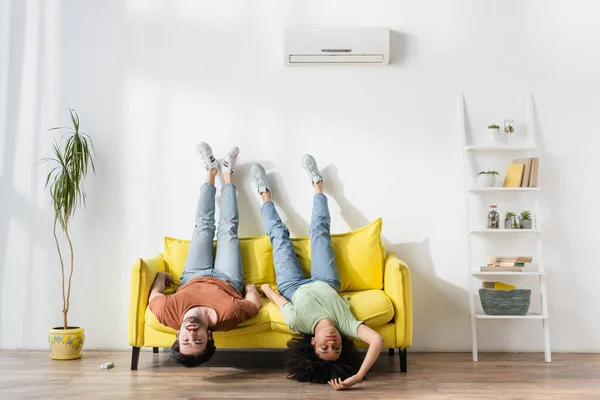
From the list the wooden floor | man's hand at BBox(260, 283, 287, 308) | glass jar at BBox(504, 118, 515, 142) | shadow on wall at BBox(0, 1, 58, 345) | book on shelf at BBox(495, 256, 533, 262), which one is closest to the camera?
the wooden floor

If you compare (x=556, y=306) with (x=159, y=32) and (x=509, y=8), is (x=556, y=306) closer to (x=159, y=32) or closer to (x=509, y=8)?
(x=509, y=8)

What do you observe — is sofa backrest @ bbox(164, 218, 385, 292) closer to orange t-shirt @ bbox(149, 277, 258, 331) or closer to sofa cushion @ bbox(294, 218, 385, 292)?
sofa cushion @ bbox(294, 218, 385, 292)

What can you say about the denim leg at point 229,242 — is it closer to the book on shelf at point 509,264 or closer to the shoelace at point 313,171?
the shoelace at point 313,171

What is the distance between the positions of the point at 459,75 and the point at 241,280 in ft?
7.17

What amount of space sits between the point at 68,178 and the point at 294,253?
1625 millimetres

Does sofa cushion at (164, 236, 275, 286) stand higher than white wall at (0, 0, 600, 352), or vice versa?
white wall at (0, 0, 600, 352)

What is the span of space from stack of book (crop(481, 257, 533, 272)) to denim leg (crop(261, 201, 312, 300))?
1274 millimetres

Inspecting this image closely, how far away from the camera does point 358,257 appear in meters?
4.17

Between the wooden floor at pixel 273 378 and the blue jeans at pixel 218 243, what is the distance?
0.57 metres

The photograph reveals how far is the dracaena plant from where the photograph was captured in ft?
13.8

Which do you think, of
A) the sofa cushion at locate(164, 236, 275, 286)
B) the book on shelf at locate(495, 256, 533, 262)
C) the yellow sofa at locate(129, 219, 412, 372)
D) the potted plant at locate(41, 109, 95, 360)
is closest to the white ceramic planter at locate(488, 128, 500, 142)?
the book on shelf at locate(495, 256, 533, 262)

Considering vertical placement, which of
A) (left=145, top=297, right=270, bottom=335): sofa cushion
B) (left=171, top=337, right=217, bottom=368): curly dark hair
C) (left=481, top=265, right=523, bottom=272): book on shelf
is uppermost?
(left=481, top=265, right=523, bottom=272): book on shelf

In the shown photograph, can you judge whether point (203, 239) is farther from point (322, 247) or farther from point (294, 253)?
point (322, 247)

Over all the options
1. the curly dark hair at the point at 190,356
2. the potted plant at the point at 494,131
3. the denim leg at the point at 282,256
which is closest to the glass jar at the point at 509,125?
the potted plant at the point at 494,131
